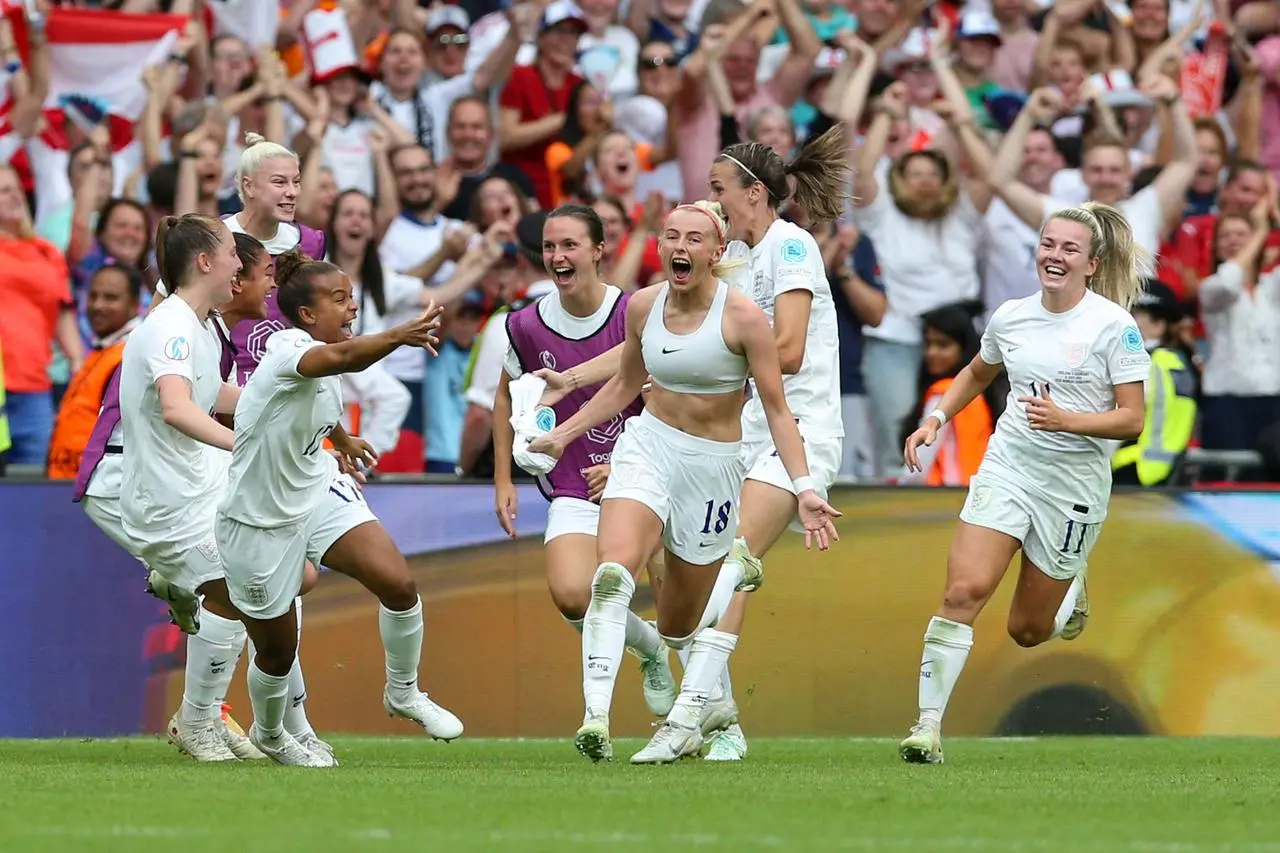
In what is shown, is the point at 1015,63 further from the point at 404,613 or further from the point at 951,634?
the point at 404,613

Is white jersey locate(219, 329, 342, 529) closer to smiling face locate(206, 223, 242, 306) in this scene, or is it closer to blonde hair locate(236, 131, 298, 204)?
smiling face locate(206, 223, 242, 306)

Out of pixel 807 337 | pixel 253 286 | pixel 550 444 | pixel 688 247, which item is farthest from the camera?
pixel 807 337

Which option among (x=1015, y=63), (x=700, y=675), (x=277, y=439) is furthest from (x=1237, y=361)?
(x=277, y=439)

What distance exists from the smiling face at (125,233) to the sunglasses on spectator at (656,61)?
387cm

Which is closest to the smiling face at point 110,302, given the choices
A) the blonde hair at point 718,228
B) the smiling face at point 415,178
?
the smiling face at point 415,178

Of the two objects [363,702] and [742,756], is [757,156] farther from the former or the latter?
[363,702]

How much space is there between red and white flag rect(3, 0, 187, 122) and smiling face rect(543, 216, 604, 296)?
236 inches

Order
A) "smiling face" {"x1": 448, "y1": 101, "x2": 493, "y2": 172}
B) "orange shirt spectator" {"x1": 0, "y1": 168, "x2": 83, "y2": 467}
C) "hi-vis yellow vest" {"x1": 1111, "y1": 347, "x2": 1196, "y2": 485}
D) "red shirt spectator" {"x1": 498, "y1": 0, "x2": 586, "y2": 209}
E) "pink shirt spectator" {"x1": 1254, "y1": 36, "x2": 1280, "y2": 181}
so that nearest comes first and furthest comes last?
"hi-vis yellow vest" {"x1": 1111, "y1": 347, "x2": 1196, "y2": 485} < "orange shirt spectator" {"x1": 0, "y1": 168, "x2": 83, "y2": 467} < "smiling face" {"x1": 448, "y1": 101, "x2": 493, "y2": 172} < "red shirt spectator" {"x1": 498, "y1": 0, "x2": 586, "y2": 209} < "pink shirt spectator" {"x1": 1254, "y1": 36, "x2": 1280, "y2": 181}

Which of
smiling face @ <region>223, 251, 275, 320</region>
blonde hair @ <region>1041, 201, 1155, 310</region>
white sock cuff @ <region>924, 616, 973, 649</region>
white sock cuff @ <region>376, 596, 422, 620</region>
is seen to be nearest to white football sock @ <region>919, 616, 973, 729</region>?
white sock cuff @ <region>924, 616, 973, 649</region>

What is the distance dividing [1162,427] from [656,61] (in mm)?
4565

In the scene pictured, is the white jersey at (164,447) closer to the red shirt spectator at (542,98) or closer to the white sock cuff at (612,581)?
the white sock cuff at (612,581)

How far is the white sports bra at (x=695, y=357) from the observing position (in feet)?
27.7

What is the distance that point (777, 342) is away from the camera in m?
9.05

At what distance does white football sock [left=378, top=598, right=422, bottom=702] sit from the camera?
9.05 meters
